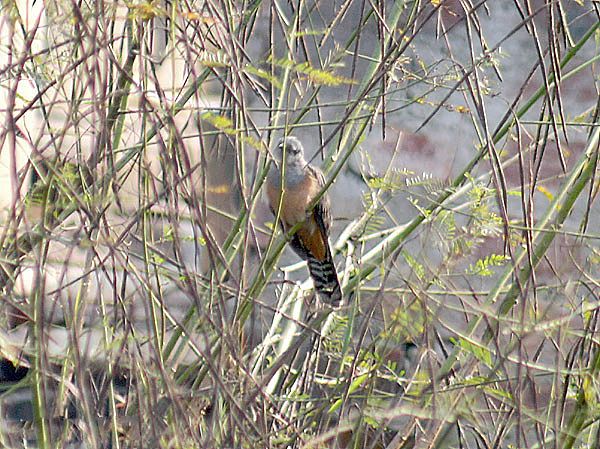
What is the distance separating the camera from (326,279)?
2.62m

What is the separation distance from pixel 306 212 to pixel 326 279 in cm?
20

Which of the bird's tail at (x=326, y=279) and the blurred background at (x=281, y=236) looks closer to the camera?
the blurred background at (x=281, y=236)

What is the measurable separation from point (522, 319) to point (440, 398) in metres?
0.39

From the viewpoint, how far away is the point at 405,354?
9.81ft

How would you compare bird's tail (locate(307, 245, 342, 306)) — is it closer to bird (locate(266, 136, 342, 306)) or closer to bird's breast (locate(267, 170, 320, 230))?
bird (locate(266, 136, 342, 306))

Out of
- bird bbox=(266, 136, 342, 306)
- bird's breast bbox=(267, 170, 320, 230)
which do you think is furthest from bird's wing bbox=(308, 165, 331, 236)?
bird's breast bbox=(267, 170, 320, 230)

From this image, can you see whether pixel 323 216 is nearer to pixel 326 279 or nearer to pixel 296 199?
pixel 296 199

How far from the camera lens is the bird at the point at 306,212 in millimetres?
2674

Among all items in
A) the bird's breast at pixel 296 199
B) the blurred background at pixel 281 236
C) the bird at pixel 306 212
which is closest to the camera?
the blurred background at pixel 281 236

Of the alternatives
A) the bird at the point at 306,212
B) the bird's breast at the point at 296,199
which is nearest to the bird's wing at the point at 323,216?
the bird at the point at 306,212

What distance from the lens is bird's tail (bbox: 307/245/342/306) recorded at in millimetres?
2369

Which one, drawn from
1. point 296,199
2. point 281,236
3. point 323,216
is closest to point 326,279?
point 281,236

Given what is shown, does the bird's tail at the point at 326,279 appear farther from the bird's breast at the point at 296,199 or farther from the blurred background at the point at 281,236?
the bird's breast at the point at 296,199

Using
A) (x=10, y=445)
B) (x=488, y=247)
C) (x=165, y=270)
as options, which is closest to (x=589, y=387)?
(x=165, y=270)
